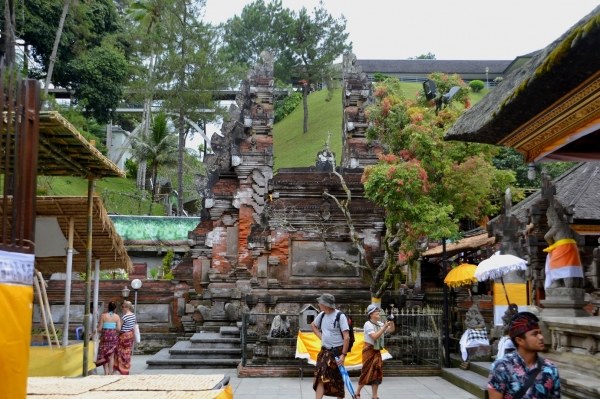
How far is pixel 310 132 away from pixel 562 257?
59.8 metres

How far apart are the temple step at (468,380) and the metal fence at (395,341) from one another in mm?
744

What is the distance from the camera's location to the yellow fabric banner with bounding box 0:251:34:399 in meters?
3.65

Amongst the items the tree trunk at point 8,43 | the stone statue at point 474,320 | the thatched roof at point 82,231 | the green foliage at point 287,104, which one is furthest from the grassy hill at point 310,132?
the thatched roof at point 82,231

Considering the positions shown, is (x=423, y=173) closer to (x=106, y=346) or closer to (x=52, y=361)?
(x=106, y=346)

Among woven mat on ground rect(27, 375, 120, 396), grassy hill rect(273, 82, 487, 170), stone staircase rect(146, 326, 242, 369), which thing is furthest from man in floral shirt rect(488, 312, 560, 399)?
grassy hill rect(273, 82, 487, 170)

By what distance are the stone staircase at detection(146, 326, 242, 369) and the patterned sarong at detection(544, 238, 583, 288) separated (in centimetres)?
855

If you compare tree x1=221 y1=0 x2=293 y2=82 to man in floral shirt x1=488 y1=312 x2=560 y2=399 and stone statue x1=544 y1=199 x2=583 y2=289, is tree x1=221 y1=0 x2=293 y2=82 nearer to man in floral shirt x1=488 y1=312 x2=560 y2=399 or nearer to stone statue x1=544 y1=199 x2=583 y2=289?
stone statue x1=544 y1=199 x2=583 y2=289

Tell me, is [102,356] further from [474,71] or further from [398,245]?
[474,71]

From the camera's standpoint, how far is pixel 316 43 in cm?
6066

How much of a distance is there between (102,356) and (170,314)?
873 centimetres

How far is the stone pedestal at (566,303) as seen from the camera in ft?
29.8

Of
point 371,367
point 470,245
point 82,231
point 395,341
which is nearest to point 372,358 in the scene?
point 371,367

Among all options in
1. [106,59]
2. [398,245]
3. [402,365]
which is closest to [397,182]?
[398,245]

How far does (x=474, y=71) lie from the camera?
84750mm
